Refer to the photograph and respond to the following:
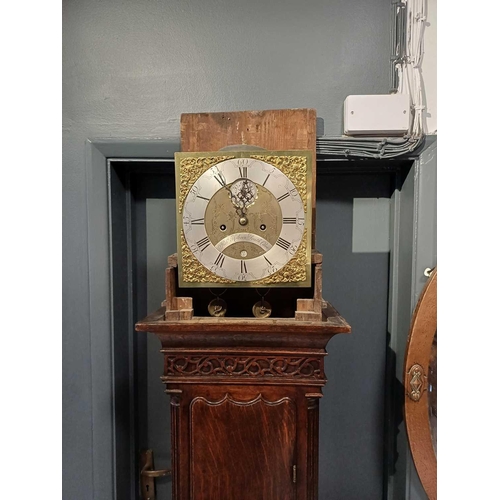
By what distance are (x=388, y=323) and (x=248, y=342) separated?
66cm

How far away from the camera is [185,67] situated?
1196mm

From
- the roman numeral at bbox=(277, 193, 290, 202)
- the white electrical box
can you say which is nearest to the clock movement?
the roman numeral at bbox=(277, 193, 290, 202)

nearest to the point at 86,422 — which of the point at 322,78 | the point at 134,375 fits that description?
the point at 134,375

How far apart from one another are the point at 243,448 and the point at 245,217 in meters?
0.58

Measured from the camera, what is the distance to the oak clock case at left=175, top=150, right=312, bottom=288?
871 mm

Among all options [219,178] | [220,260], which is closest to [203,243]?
Result: [220,260]

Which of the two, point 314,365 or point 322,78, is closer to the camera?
point 314,365

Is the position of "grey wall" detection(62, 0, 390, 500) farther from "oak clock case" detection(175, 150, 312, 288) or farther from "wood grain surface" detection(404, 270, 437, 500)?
"wood grain surface" detection(404, 270, 437, 500)

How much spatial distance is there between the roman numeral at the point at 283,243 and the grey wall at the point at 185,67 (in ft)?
1.67

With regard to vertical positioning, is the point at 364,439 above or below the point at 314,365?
below

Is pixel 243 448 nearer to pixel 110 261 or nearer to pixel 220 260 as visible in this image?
pixel 220 260

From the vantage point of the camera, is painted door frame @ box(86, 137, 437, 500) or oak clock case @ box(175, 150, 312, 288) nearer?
oak clock case @ box(175, 150, 312, 288)

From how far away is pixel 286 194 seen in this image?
871 millimetres

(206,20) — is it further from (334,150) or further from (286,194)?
(286,194)
